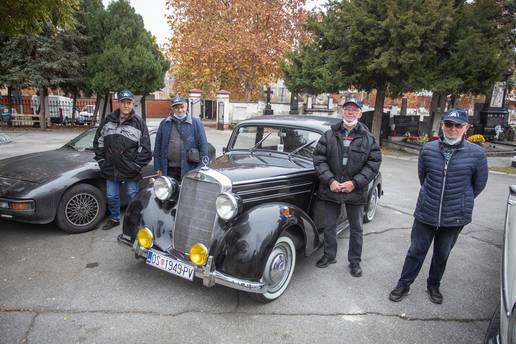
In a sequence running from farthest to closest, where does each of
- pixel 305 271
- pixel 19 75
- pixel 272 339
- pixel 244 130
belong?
pixel 19 75 < pixel 244 130 < pixel 305 271 < pixel 272 339

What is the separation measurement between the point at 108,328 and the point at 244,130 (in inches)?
123

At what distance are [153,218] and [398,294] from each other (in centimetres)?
261

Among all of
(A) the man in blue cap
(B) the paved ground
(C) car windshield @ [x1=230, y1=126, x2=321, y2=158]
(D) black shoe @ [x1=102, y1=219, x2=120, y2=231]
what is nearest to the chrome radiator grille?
(B) the paved ground

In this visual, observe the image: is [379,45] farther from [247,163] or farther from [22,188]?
[22,188]

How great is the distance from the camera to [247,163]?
167 inches

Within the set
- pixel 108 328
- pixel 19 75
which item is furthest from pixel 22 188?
pixel 19 75

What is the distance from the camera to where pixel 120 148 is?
4.83 metres

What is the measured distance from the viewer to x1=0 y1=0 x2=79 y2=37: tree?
5.62 m

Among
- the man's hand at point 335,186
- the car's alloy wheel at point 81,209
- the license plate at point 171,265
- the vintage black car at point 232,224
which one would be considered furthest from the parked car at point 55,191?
the man's hand at point 335,186

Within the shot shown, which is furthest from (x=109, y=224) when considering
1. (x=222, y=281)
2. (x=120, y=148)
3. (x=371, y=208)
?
(x=371, y=208)

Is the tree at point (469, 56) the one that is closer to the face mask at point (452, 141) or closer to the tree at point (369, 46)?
the tree at point (369, 46)

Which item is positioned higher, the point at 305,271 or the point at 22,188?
the point at 22,188

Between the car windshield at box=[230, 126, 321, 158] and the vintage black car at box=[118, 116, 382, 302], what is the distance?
336 mm

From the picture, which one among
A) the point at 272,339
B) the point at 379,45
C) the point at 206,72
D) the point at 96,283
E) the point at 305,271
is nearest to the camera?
the point at 272,339
